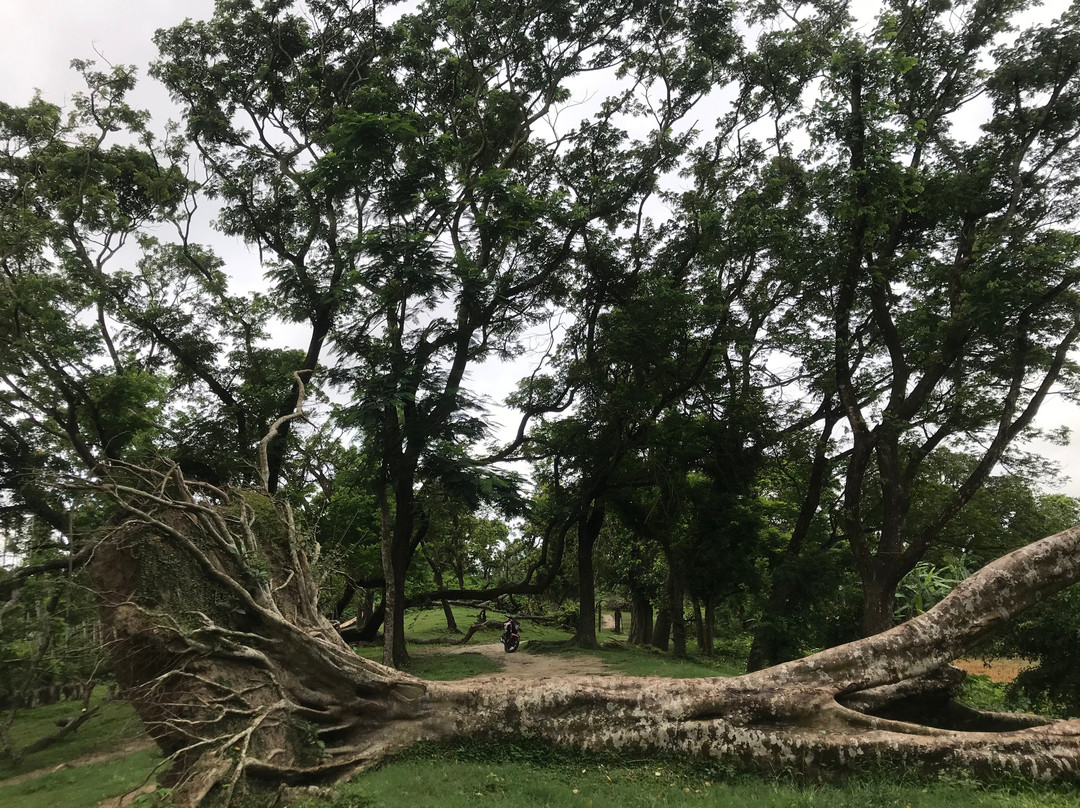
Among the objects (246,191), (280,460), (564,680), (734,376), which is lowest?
(564,680)

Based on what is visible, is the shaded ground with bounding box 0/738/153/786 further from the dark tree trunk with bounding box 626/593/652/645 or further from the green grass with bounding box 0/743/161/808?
the dark tree trunk with bounding box 626/593/652/645

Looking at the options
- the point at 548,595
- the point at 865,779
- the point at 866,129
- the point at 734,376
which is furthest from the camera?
the point at 548,595

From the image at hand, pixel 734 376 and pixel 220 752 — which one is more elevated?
pixel 734 376

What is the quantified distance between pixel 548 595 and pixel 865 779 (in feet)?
90.9

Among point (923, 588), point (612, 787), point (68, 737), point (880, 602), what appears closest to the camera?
point (612, 787)

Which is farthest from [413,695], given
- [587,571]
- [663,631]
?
[663,631]

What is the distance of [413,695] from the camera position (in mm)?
8922

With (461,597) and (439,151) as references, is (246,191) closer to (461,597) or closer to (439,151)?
(439,151)

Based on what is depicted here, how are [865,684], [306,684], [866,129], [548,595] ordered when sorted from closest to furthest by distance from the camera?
[865,684]
[306,684]
[866,129]
[548,595]

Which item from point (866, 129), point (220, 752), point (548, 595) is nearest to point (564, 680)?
point (220, 752)

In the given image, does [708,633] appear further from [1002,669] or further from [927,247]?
[927,247]

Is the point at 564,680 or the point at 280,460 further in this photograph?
the point at 280,460

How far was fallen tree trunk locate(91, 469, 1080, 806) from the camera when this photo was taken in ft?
22.9

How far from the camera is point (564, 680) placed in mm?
8750
